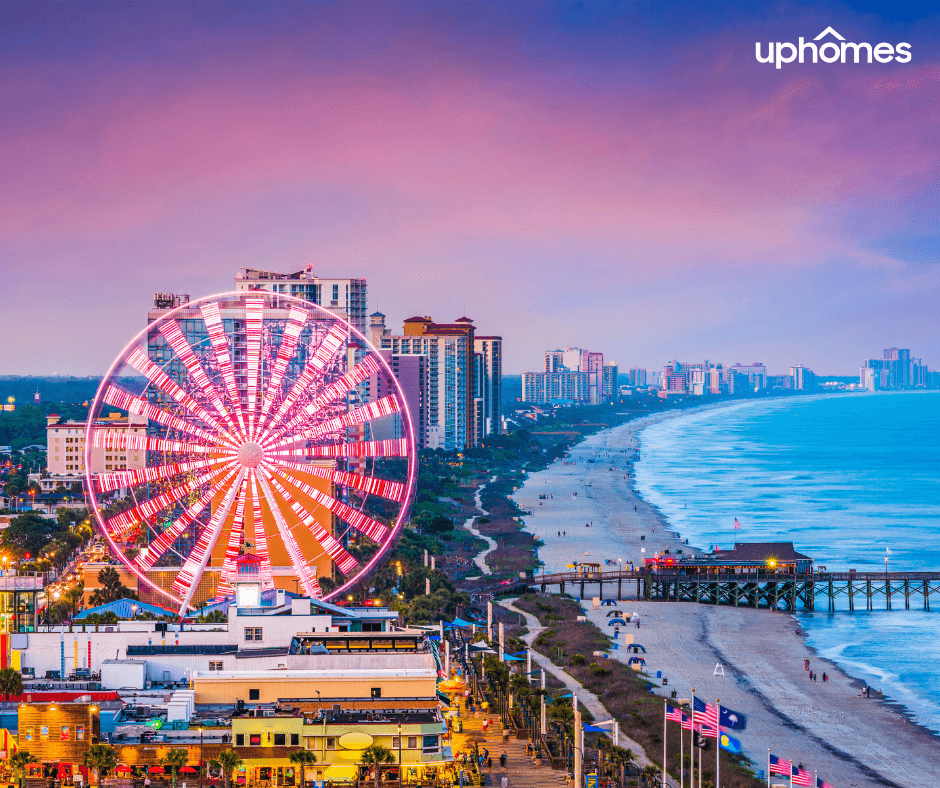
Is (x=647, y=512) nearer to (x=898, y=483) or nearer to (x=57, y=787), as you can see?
(x=898, y=483)

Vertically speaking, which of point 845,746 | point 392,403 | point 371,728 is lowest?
point 845,746

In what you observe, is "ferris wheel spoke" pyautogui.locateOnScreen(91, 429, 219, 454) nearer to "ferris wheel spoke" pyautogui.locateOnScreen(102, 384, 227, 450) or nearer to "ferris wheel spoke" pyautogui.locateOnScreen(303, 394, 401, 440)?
"ferris wheel spoke" pyautogui.locateOnScreen(102, 384, 227, 450)

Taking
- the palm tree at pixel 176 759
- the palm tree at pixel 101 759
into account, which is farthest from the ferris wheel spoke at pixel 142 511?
the palm tree at pixel 176 759

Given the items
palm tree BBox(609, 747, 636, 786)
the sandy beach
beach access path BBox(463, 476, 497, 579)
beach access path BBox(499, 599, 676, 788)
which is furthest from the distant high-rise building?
palm tree BBox(609, 747, 636, 786)

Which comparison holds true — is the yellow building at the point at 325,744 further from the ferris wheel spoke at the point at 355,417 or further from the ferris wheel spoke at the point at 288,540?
the ferris wheel spoke at the point at 355,417

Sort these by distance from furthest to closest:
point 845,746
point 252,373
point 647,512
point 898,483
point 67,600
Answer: point 898,483 < point 647,512 < point 67,600 < point 252,373 < point 845,746

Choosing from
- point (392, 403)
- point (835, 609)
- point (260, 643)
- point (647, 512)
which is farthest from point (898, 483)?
point (260, 643)

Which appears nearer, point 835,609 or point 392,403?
point 392,403
